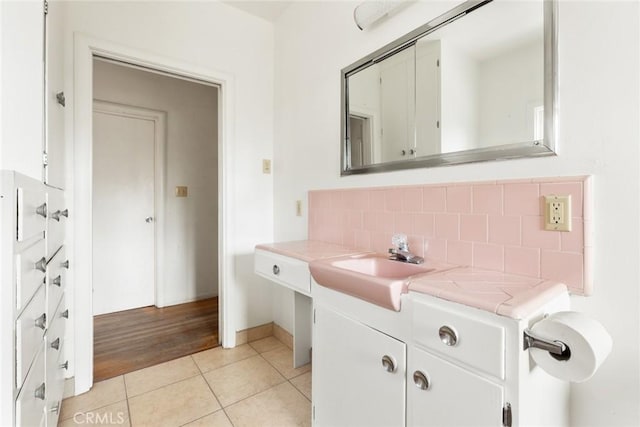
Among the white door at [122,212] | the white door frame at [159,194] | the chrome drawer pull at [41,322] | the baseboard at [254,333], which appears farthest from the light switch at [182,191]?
the chrome drawer pull at [41,322]

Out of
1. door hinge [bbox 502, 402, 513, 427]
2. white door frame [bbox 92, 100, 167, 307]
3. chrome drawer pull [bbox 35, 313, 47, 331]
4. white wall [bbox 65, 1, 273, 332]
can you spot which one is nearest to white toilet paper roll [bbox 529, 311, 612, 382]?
door hinge [bbox 502, 402, 513, 427]

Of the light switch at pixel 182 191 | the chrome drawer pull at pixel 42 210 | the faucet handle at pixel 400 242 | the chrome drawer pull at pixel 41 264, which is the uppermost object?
the light switch at pixel 182 191

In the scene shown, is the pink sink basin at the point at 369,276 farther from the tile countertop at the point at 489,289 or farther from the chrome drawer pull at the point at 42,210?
the chrome drawer pull at the point at 42,210

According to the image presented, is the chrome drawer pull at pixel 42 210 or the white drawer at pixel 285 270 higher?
the chrome drawer pull at pixel 42 210

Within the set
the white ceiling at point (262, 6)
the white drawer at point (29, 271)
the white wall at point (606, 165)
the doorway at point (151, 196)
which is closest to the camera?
the white drawer at point (29, 271)

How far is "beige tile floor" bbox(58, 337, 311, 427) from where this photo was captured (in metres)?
1.45

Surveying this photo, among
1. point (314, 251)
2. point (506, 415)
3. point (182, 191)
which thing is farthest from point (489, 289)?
point (182, 191)

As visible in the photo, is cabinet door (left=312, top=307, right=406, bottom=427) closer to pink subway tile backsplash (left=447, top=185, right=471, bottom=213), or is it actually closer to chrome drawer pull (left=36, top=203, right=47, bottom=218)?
pink subway tile backsplash (left=447, top=185, right=471, bottom=213)

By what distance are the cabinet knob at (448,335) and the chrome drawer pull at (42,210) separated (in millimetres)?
1194

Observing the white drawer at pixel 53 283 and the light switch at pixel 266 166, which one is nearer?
the white drawer at pixel 53 283

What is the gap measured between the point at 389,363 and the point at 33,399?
1.00 m

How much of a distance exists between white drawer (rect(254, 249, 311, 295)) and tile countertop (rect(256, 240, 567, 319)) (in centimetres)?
55

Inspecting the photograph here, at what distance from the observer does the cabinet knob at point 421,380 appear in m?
0.80

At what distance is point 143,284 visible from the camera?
2.96 meters
